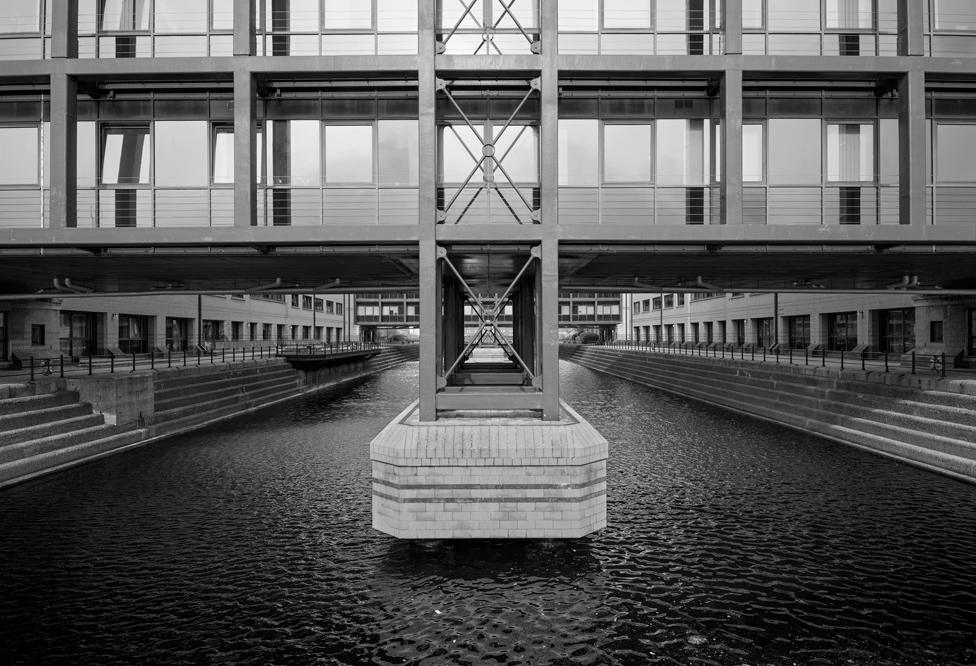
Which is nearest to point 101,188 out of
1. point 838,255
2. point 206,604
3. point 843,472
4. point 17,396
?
point 17,396

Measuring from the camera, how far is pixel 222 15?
39.4ft

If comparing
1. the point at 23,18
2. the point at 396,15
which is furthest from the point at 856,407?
the point at 23,18

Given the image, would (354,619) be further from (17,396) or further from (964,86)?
(964,86)

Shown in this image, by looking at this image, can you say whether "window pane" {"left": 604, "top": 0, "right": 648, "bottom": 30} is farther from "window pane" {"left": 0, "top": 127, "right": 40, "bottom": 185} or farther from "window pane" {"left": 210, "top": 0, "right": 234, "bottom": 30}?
"window pane" {"left": 0, "top": 127, "right": 40, "bottom": 185}

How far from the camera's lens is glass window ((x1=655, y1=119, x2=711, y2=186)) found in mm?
11414

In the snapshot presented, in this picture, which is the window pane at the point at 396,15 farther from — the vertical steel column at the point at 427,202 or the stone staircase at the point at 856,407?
the stone staircase at the point at 856,407

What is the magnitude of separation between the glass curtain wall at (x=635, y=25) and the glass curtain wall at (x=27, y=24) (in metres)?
12.2

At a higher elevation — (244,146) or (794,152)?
(794,152)

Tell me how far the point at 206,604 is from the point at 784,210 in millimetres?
13825

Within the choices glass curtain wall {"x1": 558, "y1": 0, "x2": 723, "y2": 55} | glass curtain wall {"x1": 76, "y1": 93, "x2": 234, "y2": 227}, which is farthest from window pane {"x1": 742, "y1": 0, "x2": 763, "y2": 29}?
glass curtain wall {"x1": 76, "y1": 93, "x2": 234, "y2": 227}

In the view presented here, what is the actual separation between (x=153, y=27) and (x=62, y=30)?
1.74 metres

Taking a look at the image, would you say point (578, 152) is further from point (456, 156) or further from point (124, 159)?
point (124, 159)

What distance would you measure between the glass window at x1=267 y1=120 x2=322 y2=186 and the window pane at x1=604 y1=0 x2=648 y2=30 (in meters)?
6.46

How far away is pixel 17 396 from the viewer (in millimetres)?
13820
